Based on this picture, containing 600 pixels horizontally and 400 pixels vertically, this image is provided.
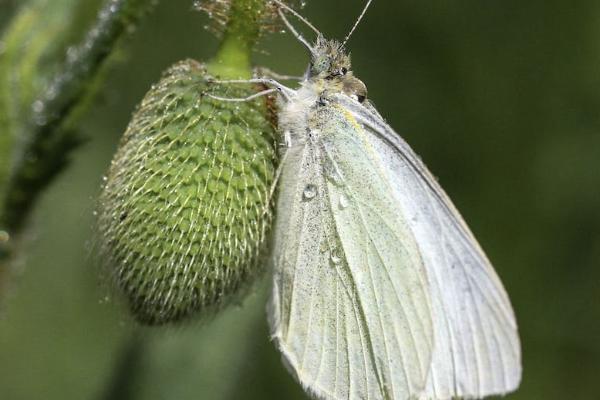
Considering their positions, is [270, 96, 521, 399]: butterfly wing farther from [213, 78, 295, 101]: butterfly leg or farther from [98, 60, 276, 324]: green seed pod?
[98, 60, 276, 324]: green seed pod

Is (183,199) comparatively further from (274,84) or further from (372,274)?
(372,274)

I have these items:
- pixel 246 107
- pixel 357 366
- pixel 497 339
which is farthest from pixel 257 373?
pixel 246 107

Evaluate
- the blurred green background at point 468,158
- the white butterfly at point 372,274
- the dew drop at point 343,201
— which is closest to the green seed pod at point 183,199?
the white butterfly at point 372,274

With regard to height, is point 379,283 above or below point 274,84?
below

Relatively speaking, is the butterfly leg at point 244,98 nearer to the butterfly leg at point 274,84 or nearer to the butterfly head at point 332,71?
the butterfly leg at point 274,84

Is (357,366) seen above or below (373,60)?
below

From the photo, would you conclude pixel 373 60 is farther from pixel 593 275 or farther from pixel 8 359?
pixel 8 359

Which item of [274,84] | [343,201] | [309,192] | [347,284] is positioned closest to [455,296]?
[347,284]
